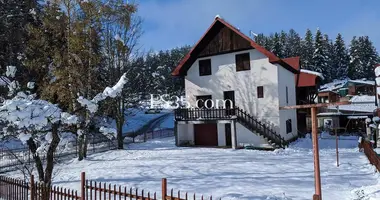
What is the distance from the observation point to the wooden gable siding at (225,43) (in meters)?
21.8

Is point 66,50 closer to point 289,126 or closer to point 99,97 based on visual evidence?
point 99,97

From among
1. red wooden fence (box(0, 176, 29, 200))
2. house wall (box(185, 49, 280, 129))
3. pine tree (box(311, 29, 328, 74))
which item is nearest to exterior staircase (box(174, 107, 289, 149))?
house wall (box(185, 49, 280, 129))

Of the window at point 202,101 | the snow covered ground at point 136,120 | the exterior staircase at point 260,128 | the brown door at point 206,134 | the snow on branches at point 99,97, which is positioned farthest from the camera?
the snow covered ground at point 136,120

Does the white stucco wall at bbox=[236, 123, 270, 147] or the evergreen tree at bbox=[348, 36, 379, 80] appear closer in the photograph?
the white stucco wall at bbox=[236, 123, 270, 147]

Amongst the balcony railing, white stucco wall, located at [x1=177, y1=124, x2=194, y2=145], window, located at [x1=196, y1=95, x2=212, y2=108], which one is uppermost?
window, located at [x1=196, y1=95, x2=212, y2=108]

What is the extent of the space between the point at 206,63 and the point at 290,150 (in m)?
9.58

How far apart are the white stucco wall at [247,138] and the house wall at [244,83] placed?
1644mm

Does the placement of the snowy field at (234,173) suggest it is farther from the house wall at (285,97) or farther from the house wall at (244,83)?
the house wall at (244,83)

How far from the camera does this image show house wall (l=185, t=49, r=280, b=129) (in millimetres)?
21016

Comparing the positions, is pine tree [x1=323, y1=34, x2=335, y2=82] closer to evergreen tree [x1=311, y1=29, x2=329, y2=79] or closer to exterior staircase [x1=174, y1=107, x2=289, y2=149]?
evergreen tree [x1=311, y1=29, x2=329, y2=79]

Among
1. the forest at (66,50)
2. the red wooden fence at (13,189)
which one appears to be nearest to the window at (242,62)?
the forest at (66,50)

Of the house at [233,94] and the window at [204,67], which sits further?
the window at [204,67]

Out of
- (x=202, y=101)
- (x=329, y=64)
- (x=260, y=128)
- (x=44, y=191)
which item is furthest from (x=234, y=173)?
(x=329, y=64)

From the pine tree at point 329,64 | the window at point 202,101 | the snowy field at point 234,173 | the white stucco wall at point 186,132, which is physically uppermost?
the pine tree at point 329,64
